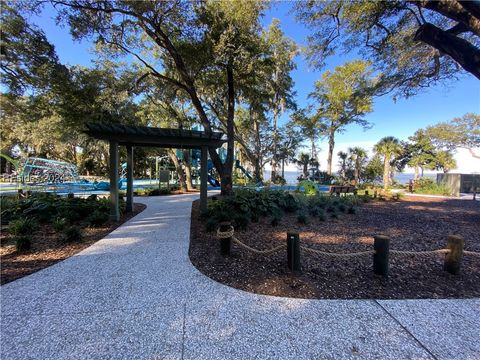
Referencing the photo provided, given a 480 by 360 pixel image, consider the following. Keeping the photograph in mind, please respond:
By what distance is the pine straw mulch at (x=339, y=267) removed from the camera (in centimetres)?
286

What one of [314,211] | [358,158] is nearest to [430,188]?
[358,158]

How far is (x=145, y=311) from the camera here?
7.97 feet

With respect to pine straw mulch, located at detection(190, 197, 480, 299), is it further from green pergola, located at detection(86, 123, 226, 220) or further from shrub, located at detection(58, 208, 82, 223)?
shrub, located at detection(58, 208, 82, 223)

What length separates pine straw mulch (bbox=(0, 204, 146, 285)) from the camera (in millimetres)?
3404

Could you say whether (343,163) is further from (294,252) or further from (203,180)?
(294,252)

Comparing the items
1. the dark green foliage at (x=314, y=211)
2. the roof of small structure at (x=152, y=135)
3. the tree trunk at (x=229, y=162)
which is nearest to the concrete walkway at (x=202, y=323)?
the roof of small structure at (x=152, y=135)

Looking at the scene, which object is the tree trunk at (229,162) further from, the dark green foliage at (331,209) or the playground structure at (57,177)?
the playground structure at (57,177)

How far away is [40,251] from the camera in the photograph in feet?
13.4

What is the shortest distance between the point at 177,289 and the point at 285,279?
4.81 ft

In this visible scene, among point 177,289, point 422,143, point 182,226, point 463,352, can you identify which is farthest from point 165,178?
point 422,143

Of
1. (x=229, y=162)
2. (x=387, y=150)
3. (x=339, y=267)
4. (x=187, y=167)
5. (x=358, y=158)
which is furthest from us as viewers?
(x=358, y=158)

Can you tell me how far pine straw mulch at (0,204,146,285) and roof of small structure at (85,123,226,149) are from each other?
2652 mm

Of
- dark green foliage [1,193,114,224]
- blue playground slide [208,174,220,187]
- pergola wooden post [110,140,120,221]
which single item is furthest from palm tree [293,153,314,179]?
dark green foliage [1,193,114,224]

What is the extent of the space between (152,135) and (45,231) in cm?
349
